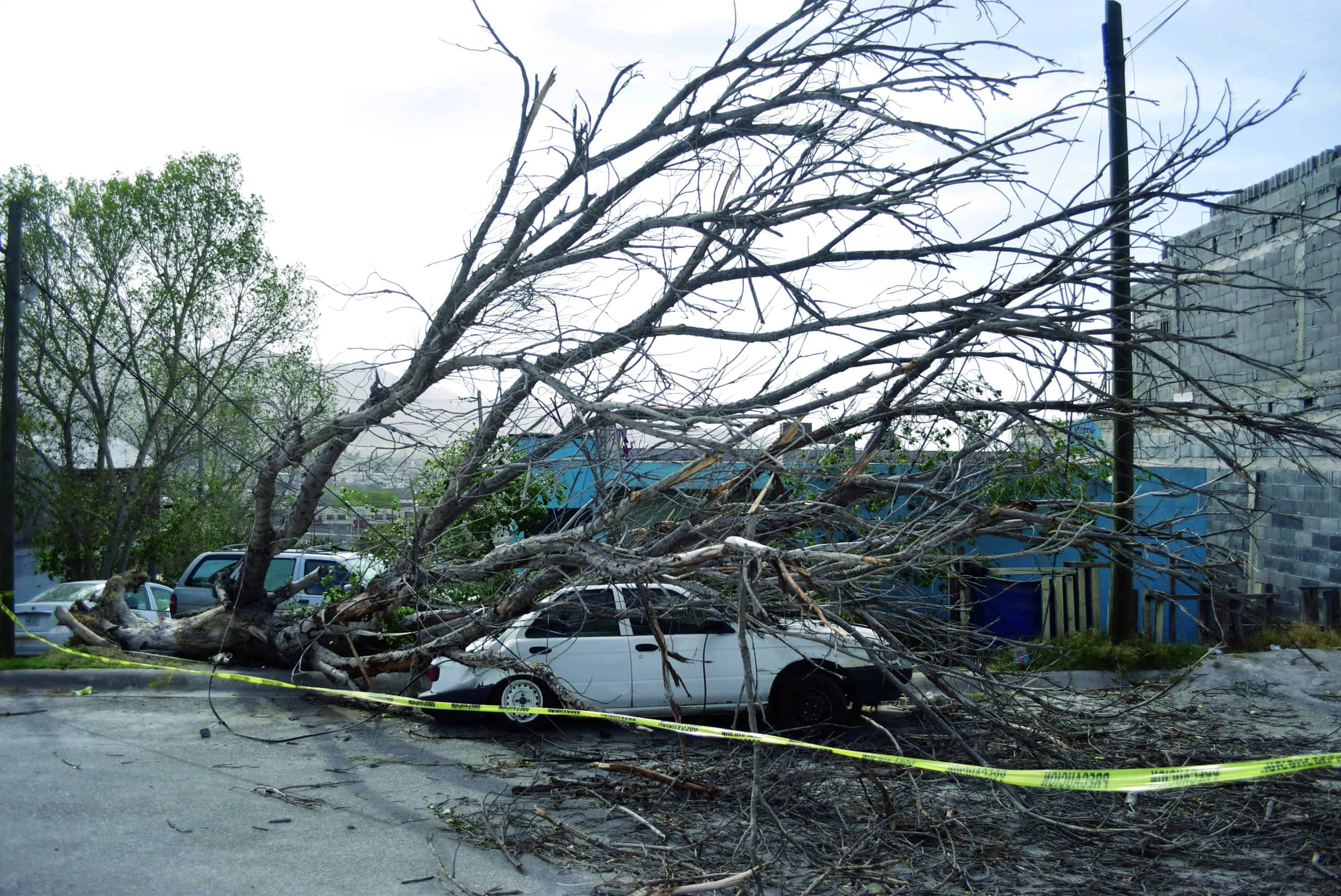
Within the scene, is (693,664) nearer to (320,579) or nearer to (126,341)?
(320,579)

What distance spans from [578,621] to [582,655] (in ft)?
0.99

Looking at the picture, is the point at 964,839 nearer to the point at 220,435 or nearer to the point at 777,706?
the point at 777,706

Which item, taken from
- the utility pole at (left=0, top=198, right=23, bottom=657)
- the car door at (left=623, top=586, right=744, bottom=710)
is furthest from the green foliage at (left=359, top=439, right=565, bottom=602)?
the utility pole at (left=0, top=198, right=23, bottom=657)

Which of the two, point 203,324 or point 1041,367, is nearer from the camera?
point 1041,367

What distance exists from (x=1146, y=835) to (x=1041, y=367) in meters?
3.10

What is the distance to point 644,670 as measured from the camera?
8156mm

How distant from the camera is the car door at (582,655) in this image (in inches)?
320

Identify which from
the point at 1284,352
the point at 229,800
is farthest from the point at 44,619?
the point at 1284,352

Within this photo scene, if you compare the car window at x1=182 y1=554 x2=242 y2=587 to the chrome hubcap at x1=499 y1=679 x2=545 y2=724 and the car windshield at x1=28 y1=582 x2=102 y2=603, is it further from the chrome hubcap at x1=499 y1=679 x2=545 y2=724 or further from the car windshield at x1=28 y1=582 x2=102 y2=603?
the chrome hubcap at x1=499 y1=679 x2=545 y2=724

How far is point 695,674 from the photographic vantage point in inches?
321

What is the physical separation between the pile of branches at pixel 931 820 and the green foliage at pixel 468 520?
2508mm

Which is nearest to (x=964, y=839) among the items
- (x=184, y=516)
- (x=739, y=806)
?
(x=739, y=806)

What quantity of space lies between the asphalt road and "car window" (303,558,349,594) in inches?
81.1

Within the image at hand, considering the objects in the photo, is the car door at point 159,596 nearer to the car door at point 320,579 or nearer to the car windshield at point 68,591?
the car windshield at point 68,591
